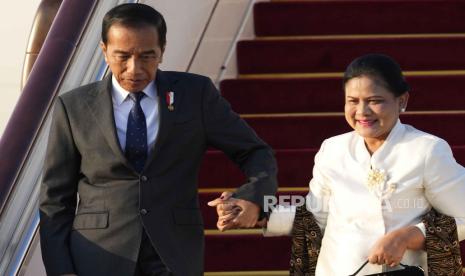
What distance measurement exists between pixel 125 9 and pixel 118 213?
0.60 m

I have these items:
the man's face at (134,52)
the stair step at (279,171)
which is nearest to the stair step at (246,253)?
the stair step at (279,171)

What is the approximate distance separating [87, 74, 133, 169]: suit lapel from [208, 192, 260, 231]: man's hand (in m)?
0.30

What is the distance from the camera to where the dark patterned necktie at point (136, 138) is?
364 cm

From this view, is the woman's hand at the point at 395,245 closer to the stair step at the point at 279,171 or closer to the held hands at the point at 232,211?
the held hands at the point at 232,211

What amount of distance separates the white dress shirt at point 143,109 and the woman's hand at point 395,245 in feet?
2.40

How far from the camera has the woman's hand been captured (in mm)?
3600

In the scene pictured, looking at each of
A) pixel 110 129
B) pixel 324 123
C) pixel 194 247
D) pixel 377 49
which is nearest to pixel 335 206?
pixel 194 247

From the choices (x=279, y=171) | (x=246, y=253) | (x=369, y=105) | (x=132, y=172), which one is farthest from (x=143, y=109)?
(x=279, y=171)

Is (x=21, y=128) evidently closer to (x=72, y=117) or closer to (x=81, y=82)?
(x=81, y=82)

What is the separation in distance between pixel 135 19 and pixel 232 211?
0.61 meters

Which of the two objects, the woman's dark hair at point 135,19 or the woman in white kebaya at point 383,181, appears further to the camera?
the woman in white kebaya at point 383,181

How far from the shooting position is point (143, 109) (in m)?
3.68

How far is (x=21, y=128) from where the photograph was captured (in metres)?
4.39

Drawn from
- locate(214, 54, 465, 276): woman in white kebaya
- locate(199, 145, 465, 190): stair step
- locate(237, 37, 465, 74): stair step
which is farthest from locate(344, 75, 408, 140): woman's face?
locate(237, 37, 465, 74): stair step
